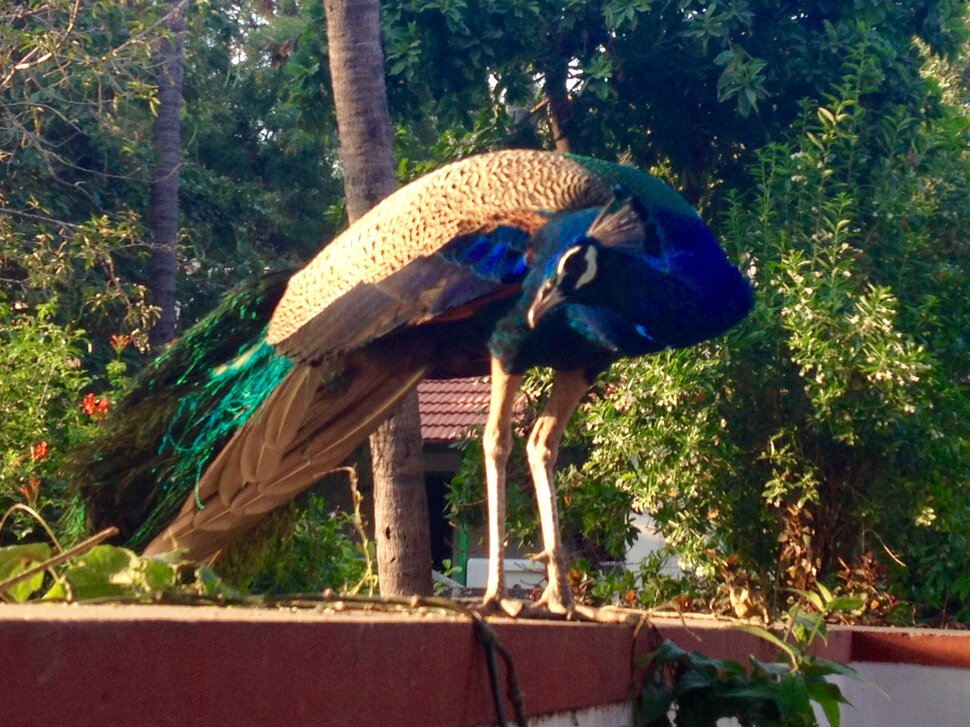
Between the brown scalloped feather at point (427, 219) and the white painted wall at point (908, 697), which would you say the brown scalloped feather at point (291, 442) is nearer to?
the brown scalloped feather at point (427, 219)

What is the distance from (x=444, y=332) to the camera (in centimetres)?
363

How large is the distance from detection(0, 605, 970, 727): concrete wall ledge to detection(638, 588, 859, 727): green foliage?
35 cm

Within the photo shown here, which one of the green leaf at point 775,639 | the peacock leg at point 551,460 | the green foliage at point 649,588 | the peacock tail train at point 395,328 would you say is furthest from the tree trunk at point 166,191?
the green leaf at point 775,639

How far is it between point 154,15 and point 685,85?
407 cm

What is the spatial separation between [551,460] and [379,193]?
2.83 m

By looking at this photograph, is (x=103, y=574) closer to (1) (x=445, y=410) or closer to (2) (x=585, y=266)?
(2) (x=585, y=266)

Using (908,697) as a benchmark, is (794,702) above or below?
above

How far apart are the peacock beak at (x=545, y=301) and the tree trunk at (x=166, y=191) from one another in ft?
34.3

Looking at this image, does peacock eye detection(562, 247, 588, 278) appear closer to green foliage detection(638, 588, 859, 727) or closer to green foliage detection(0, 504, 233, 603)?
green foliage detection(638, 588, 859, 727)

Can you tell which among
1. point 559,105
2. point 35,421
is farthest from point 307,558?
point 559,105

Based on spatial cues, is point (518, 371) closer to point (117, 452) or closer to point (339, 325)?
point (339, 325)

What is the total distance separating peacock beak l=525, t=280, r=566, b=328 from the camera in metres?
3.21

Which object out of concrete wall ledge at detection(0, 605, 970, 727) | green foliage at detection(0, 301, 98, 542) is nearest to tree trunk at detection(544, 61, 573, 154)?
green foliage at detection(0, 301, 98, 542)

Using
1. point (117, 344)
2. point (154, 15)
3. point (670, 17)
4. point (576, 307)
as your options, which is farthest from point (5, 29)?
point (576, 307)
